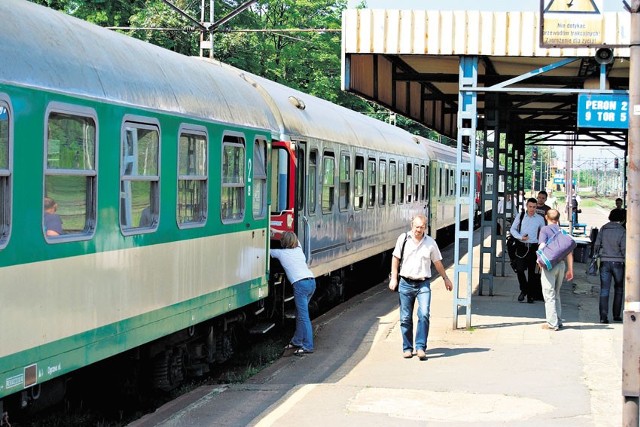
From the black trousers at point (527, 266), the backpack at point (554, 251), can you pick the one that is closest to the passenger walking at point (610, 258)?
the backpack at point (554, 251)

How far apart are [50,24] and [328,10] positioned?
49553 mm

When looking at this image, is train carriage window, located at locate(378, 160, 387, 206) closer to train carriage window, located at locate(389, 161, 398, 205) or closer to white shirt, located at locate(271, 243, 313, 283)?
train carriage window, located at locate(389, 161, 398, 205)

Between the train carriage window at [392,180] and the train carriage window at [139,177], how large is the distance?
41.0ft

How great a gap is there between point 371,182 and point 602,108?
20.7 ft

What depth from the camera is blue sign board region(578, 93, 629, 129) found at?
41.7ft

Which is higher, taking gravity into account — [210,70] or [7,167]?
[210,70]

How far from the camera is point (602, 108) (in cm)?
1277

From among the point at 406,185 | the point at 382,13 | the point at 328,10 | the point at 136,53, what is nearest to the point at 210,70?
the point at 136,53

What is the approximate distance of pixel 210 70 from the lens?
10.7m

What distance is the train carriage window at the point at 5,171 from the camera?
594cm

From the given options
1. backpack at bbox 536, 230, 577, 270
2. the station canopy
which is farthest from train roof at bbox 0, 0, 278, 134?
backpack at bbox 536, 230, 577, 270

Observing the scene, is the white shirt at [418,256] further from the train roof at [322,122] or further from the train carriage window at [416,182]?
the train carriage window at [416,182]

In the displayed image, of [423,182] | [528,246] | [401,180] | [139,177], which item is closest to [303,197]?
[528,246]

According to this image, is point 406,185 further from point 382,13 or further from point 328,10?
point 328,10
